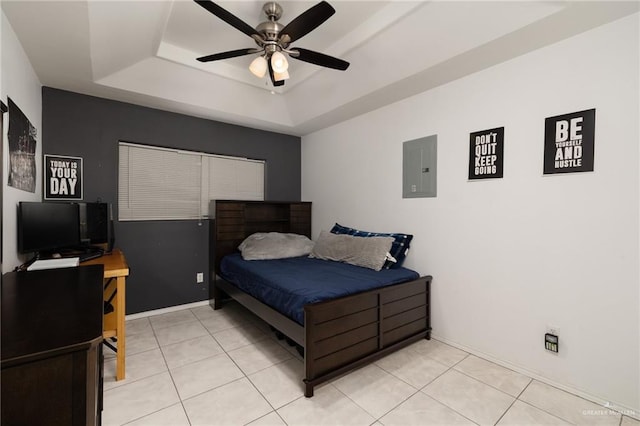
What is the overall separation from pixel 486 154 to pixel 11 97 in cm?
360

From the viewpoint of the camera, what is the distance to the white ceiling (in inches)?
72.7

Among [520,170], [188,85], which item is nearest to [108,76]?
[188,85]

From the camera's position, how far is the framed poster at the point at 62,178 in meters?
2.80

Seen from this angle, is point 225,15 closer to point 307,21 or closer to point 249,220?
point 307,21

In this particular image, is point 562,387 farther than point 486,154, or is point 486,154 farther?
point 486,154

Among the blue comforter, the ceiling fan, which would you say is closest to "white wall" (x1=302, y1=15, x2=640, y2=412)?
the blue comforter

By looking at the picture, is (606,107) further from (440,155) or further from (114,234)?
(114,234)

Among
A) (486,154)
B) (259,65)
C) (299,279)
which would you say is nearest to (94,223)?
(299,279)

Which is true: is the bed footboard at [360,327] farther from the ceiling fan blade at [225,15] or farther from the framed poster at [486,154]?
the ceiling fan blade at [225,15]

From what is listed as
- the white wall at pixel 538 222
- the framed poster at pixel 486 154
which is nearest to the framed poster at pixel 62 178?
the white wall at pixel 538 222

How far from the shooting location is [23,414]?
2.56 ft

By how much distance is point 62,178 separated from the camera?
287 centimetres

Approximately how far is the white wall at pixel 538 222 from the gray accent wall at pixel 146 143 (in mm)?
2417

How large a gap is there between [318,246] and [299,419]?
199 cm
